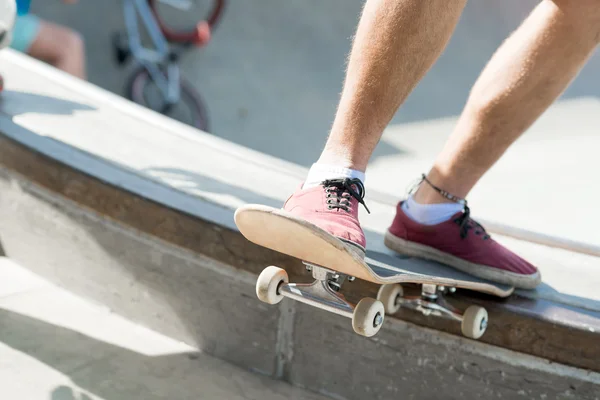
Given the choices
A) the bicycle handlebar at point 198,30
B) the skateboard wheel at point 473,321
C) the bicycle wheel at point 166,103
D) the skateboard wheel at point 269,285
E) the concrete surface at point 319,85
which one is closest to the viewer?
the skateboard wheel at point 269,285

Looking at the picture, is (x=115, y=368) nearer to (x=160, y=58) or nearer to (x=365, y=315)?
(x=365, y=315)

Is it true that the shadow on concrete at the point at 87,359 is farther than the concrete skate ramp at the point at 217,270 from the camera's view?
Yes

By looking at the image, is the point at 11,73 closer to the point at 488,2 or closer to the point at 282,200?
the point at 282,200

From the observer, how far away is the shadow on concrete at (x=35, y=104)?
2633 millimetres

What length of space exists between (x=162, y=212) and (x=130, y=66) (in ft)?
18.0

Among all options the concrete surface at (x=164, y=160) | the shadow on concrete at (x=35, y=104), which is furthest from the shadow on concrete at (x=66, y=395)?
the shadow on concrete at (x=35, y=104)

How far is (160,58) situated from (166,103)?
0.53 m

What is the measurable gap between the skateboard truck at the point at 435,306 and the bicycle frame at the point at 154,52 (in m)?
5.01

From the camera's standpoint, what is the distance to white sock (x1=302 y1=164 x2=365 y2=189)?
4.69 feet

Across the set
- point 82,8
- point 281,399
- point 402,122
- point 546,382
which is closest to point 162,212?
point 281,399

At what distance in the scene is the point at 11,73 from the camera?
10.4 ft

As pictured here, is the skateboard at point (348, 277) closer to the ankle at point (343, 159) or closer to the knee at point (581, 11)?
the ankle at point (343, 159)

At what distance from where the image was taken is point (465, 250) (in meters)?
1.72

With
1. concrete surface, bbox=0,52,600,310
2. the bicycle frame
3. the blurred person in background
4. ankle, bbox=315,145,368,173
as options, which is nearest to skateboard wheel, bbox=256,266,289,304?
ankle, bbox=315,145,368,173
